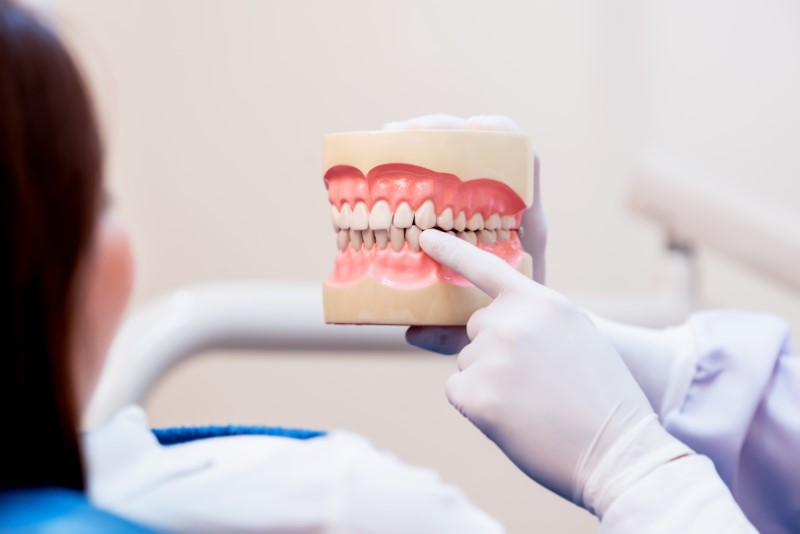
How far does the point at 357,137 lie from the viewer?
58 centimetres

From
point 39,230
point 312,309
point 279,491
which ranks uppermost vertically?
point 39,230

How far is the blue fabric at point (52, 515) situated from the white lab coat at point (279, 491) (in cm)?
3

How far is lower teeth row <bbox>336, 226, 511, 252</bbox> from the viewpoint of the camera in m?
0.59

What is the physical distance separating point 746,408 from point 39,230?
1.81 feet

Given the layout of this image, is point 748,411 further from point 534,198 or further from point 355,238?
point 355,238

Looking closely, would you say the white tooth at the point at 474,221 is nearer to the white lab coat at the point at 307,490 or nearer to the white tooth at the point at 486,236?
the white tooth at the point at 486,236

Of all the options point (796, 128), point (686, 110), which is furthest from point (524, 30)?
point (796, 128)

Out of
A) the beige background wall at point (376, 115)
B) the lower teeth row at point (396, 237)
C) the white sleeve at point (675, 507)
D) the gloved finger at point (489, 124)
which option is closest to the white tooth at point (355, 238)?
the lower teeth row at point (396, 237)

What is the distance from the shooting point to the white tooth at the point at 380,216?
0.59m

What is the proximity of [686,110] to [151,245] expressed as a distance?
1.03 m

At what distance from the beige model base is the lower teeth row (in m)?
0.03

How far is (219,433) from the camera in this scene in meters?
0.51

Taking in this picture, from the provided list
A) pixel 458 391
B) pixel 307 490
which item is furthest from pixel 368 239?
pixel 307 490

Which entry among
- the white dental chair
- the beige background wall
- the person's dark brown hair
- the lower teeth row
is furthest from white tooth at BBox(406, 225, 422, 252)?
the beige background wall
